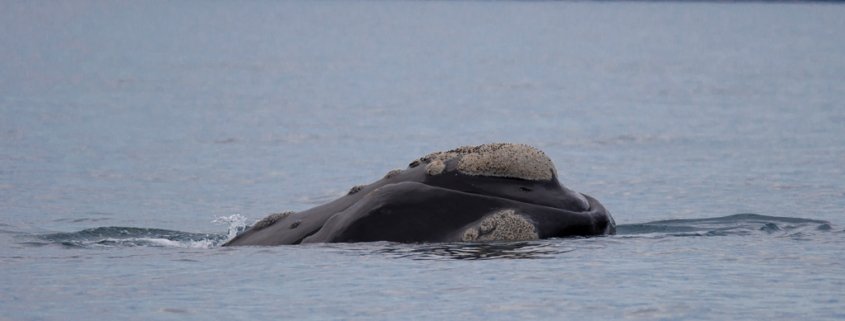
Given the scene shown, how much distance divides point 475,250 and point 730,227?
496 centimetres

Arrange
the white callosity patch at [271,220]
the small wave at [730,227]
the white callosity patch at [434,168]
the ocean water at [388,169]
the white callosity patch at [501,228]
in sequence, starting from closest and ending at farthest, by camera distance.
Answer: the ocean water at [388,169] < the white callosity patch at [501,228] < the white callosity patch at [434,168] < the white callosity patch at [271,220] < the small wave at [730,227]

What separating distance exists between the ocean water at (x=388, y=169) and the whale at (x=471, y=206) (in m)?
0.20

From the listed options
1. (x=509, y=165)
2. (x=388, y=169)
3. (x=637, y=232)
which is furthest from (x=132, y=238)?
(x=388, y=169)

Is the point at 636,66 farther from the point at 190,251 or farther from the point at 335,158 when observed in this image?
the point at 190,251

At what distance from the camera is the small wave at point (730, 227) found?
21.9m

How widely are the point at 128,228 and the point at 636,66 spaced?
6901cm

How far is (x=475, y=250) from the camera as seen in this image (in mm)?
18875

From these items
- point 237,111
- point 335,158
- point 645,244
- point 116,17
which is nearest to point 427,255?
point 645,244

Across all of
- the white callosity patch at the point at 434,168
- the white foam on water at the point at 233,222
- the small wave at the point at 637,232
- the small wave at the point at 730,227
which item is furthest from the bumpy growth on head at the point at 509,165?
the white foam on water at the point at 233,222

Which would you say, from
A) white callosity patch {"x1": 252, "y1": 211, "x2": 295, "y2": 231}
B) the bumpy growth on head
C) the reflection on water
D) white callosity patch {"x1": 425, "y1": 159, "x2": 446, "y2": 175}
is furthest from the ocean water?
white callosity patch {"x1": 425, "y1": 159, "x2": 446, "y2": 175}

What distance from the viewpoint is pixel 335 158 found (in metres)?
37.3

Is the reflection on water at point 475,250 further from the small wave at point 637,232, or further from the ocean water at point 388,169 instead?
the small wave at point 637,232

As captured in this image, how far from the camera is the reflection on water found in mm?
18672

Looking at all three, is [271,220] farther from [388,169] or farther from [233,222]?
[388,169]
